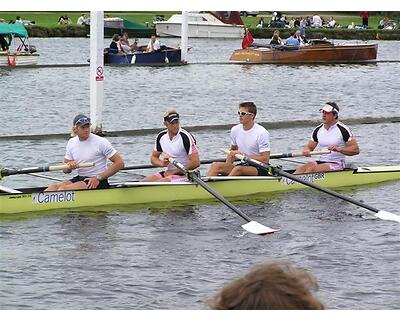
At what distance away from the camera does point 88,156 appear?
42.1 feet

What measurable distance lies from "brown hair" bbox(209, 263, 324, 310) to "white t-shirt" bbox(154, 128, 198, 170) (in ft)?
34.6

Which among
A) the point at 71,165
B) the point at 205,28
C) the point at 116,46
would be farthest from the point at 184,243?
the point at 205,28

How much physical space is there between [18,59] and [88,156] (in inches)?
969

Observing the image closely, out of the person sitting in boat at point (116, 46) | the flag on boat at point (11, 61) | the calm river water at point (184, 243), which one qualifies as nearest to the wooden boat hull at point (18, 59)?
the flag on boat at point (11, 61)

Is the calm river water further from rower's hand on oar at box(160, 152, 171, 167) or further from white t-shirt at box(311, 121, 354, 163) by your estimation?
white t-shirt at box(311, 121, 354, 163)

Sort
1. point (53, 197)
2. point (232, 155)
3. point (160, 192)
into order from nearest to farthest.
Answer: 1. point (53, 197)
2. point (160, 192)
3. point (232, 155)

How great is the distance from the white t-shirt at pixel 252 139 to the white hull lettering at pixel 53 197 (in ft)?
8.26

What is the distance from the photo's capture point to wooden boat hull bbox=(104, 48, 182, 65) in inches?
1490

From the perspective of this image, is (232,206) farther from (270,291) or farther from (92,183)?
(270,291)

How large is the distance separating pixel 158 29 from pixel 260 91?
2898cm

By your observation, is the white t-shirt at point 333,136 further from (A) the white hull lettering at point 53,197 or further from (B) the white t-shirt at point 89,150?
(A) the white hull lettering at point 53,197

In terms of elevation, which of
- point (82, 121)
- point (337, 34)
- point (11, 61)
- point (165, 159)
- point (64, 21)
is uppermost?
point (64, 21)

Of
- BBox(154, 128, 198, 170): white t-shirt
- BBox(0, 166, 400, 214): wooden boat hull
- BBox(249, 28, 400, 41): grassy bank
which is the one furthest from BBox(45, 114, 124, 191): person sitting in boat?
BBox(249, 28, 400, 41): grassy bank

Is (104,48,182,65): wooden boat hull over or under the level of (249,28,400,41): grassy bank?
under
